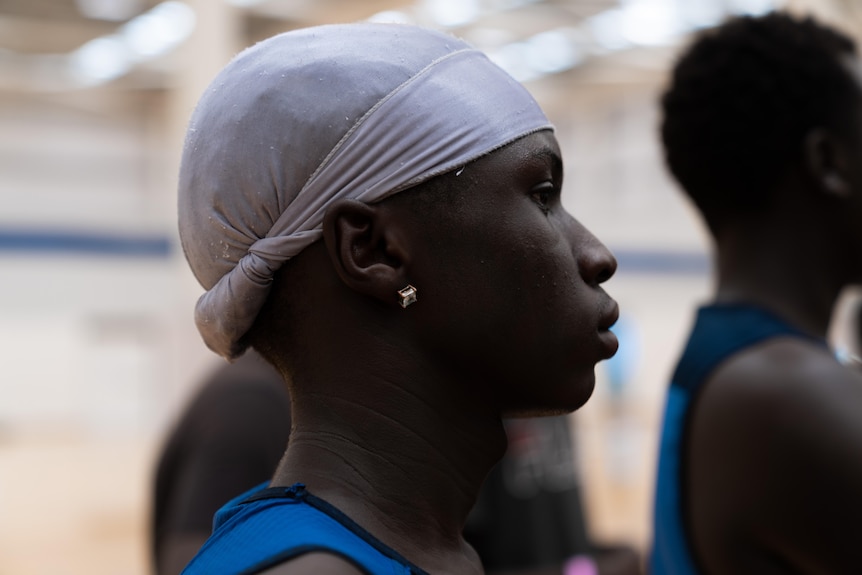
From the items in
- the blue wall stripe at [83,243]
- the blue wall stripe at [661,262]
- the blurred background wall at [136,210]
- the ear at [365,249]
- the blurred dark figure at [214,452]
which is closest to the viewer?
the ear at [365,249]

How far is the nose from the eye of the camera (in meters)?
1.18

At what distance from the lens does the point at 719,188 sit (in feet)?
6.86

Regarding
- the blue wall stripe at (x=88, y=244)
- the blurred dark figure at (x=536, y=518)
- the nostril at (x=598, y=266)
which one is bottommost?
the blue wall stripe at (x=88, y=244)

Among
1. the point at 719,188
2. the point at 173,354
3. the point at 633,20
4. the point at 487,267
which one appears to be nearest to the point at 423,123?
the point at 487,267

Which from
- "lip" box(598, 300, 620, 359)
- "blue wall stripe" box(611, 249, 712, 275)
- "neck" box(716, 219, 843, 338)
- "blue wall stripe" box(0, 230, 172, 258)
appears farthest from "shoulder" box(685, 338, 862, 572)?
"blue wall stripe" box(611, 249, 712, 275)

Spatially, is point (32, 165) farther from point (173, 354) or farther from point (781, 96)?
point (781, 96)

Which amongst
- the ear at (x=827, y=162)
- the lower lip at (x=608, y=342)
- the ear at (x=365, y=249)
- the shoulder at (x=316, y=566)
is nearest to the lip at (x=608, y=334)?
the lower lip at (x=608, y=342)

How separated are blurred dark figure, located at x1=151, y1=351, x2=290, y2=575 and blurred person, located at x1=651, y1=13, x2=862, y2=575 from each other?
0.84 meters

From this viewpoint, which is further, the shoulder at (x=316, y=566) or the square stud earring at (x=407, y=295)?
the square stud earring at (x=407, y=295)

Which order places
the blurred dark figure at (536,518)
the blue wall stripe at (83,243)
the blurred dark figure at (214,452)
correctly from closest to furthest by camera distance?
the blurred dark figure at (214,452) → the blurred dark figure at (536,518) → the blue wall stripe at (83,243)

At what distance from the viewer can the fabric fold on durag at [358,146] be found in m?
1.10

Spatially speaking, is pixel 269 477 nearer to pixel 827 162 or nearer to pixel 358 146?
pixel 358 146

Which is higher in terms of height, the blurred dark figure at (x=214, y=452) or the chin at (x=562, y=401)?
the chin at (x=562, y=401)

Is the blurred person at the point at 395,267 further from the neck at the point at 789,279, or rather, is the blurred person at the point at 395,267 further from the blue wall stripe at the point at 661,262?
the blue wall stripe at the point at 661,262
